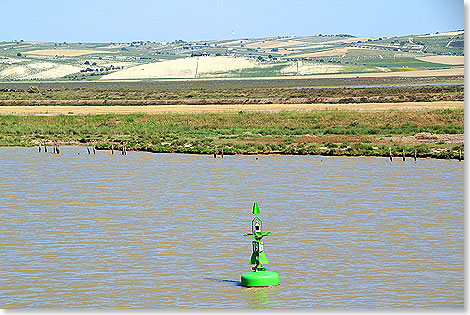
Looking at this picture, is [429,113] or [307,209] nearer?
[307,209]

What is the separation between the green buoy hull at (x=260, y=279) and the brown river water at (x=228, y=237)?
145 mm

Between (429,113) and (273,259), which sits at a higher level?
(429,113)

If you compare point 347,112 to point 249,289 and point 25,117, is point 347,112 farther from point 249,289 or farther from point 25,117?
point 249,289

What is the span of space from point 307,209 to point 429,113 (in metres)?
39.1

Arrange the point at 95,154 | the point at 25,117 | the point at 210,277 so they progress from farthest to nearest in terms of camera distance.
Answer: the point at 25,117 < the point at 95,154 < the point at 210,277

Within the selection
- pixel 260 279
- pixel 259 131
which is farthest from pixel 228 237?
pixel 259 131

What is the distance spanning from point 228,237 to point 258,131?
131 ft

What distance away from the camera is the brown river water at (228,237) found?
1648cm

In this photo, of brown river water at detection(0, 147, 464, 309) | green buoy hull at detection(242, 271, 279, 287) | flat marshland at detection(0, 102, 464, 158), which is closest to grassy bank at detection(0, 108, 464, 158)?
flat marshland at detection(0, 102, 464, 158)

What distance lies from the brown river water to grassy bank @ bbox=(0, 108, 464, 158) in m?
9.24

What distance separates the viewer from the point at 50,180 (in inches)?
1489

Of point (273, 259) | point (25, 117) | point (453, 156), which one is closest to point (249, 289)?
point (273, 259)

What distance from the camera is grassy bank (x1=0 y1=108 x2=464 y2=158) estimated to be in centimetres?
5084

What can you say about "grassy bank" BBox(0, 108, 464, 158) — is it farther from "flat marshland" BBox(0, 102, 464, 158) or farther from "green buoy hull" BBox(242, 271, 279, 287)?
"green buoy hull" BBox(242, 271, 279, 287)
